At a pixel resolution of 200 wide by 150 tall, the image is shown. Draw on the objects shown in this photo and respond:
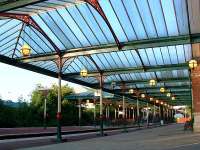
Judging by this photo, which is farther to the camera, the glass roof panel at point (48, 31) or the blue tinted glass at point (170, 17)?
the glass roof panel at point (48, 31)

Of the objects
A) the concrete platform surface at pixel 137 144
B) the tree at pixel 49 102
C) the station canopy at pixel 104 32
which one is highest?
the station canopy at pixel 104 32

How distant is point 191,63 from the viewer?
2998 cm

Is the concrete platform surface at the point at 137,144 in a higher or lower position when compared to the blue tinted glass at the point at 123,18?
lower

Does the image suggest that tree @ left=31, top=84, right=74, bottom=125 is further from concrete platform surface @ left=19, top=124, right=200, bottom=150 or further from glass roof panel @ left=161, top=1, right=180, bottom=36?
glass roof panel @ left=161, top=1, right=180, bottom=36

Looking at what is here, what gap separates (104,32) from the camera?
1165 inches

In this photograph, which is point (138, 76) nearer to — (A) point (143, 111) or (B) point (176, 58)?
(B) point (176, 58)

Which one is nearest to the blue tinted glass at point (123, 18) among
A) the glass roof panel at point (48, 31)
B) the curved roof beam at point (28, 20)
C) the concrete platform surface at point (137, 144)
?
the glass roof panel at point (48, 31)

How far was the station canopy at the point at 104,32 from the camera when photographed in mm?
25891

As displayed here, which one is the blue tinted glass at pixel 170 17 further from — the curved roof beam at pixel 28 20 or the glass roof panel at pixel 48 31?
the curved roof beam at pixel 28 20

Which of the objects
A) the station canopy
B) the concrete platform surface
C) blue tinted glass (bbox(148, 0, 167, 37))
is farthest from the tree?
the concrete platform surface

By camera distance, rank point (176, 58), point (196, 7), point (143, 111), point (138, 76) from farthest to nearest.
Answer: point (143, 111), point (138, 76), point (176, 58), point (196, 7)

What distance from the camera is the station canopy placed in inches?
1019

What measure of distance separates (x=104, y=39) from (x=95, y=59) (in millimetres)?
6920

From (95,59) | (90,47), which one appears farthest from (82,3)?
(95,59)
